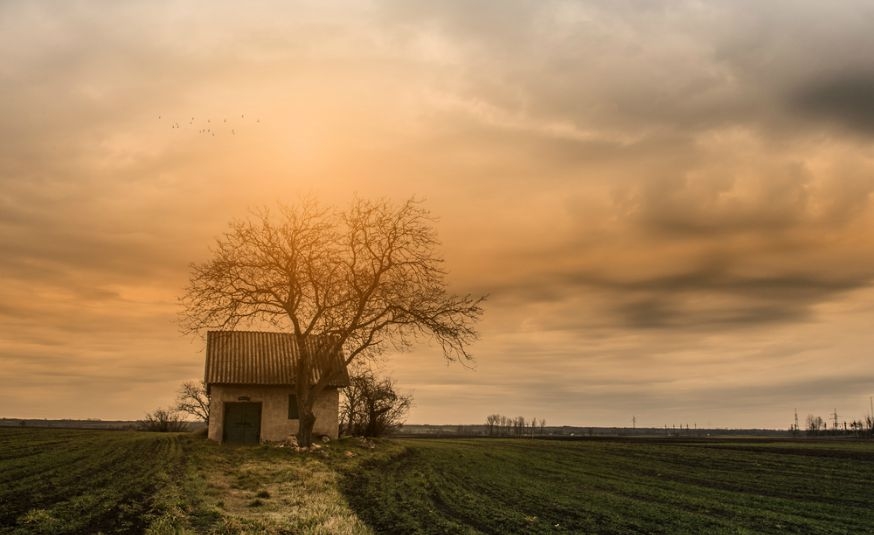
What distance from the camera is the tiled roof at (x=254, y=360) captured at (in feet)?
142

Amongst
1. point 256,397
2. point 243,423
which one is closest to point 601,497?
point 256,397

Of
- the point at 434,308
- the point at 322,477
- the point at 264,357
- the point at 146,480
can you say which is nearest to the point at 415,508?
the point at 322,477

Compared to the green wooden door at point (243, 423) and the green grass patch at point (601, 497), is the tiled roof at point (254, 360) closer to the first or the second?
the green wooden door at point (243, 423)

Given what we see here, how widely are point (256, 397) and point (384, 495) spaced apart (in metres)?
23.1

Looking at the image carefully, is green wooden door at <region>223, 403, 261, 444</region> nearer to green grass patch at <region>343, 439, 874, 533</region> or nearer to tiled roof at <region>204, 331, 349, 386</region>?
tiled roof at <region>204, 331, 349, 386</region>

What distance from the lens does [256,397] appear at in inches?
1718

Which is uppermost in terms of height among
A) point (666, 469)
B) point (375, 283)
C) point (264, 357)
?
point (375, 283)

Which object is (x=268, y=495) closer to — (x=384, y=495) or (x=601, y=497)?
(x=384, y=495)

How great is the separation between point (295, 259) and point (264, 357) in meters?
8.87

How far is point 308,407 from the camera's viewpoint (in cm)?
3903

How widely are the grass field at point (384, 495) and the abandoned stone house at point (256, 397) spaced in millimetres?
4448

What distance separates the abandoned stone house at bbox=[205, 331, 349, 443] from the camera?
43.0 metres

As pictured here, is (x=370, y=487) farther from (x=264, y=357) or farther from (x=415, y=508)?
(x=264, y=357)

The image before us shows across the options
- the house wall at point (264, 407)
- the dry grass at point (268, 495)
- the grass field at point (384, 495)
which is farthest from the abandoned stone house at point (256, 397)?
the dry grass at point (268, 495)
